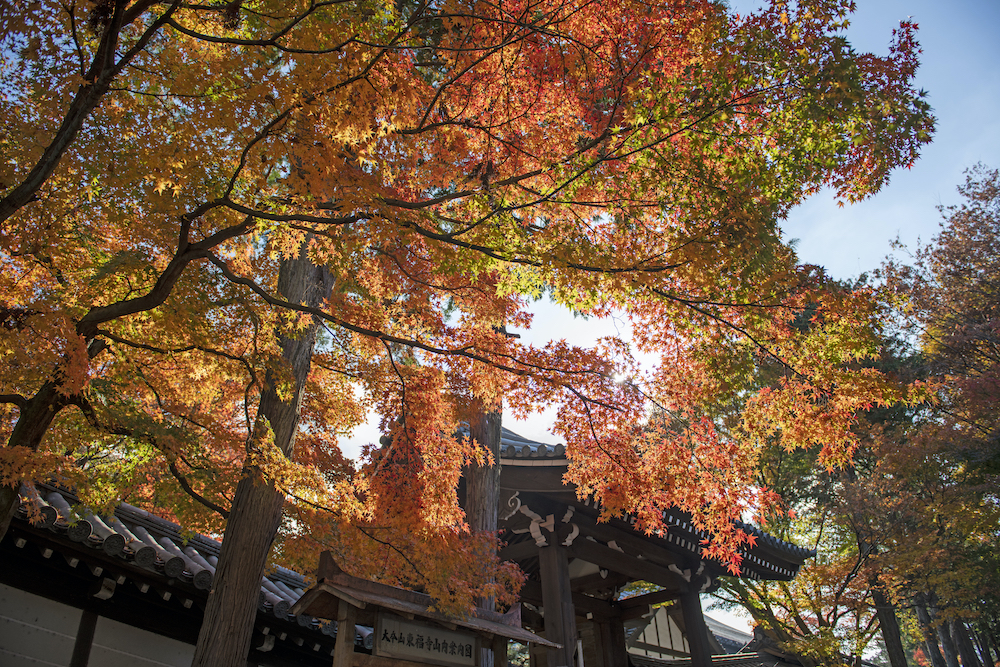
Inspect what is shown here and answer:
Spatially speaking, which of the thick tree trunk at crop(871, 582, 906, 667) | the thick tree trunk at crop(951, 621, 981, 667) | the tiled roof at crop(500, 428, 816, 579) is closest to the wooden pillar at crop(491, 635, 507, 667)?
the tiled roof at crop(500, 428, 816, 579)

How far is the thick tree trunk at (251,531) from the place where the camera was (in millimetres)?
6090

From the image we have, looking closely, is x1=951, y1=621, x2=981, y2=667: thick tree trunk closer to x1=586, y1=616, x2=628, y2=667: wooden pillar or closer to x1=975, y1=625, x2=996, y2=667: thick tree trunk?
x1=975, y1=625, x2=996, y2=667: thick tree trunk

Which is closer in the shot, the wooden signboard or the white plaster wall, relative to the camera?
the wooden signboard

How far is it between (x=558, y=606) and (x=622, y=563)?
252 centimetres

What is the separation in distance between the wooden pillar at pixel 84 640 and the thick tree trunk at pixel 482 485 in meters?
4.77

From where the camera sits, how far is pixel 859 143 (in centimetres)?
579

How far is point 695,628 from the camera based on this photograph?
36.4ft

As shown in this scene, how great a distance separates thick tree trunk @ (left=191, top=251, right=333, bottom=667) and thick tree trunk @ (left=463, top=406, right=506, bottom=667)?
2612 millimetres

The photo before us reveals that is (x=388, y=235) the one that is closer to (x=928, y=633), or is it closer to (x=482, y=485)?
(x=482, y=485)

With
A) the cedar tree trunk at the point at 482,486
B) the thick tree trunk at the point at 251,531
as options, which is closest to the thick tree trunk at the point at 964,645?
the cedar tree trunk at the point at 482,486

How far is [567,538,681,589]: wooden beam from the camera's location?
10125 millimetres

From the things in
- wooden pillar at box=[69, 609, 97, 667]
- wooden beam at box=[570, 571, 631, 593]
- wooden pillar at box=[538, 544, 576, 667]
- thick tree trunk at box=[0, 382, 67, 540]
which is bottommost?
wooden pillar at box=[69, 609, 97, 667]

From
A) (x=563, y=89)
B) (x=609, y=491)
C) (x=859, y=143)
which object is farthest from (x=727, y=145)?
(x=609, y=491)

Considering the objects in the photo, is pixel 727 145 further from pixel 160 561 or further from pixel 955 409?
pixel 955 409
